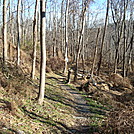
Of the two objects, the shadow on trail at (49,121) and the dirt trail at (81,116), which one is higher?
the shadow on trail at (49,121)

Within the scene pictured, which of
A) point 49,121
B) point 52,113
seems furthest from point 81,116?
point 49,121

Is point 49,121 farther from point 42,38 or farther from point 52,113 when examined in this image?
point 42,38

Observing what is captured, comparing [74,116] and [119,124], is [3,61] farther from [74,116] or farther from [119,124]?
[119,124]

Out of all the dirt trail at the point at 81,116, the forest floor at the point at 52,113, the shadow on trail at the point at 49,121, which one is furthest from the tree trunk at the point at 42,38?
the dirt trail at the point at 81,116

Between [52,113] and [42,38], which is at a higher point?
[42,38]

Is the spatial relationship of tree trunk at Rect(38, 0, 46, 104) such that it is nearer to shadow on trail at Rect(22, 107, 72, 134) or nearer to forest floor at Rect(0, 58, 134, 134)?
forest floor at Rect(0, 58, 134, 134)

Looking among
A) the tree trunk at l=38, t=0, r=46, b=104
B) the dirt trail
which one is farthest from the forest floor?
the tree trunk at l=38, t=0, r=46, b=104

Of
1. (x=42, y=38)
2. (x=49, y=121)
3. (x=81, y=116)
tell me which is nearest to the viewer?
(x=49, y=121)

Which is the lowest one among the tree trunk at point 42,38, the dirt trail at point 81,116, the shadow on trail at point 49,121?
the dirt trail at point 81,116

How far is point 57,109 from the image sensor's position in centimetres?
809

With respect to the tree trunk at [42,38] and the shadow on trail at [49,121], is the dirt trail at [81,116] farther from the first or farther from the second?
the tree trunk at [42,38]

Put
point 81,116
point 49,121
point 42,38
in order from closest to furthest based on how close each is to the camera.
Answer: point 49,121 → point 42,38 → point 81,116

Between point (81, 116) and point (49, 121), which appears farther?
point (81, 116)

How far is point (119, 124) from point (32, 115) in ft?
11.2
